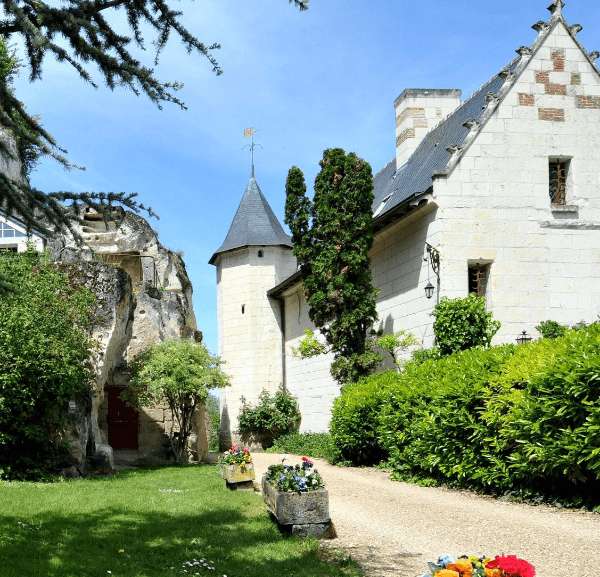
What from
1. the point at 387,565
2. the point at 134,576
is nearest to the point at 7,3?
the point at 134,576

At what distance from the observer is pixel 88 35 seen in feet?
15.5

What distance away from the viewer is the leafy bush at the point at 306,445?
1587cm

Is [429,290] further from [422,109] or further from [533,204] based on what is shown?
[422,109]

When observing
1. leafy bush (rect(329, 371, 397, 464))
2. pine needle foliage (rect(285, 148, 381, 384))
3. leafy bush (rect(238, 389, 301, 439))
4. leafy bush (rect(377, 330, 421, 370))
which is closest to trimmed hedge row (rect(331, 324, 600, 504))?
leafy bush (rect(329, 371, 397, 464))

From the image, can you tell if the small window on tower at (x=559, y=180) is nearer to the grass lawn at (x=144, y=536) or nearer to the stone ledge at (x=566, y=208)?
the stone ledge at (x=566, y=208)

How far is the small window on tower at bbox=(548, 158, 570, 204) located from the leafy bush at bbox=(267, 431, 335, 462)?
7.13m

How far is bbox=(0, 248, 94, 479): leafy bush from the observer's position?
11.3 metres

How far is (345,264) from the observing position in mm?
15117

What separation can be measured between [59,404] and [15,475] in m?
1.31

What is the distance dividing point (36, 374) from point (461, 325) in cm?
747

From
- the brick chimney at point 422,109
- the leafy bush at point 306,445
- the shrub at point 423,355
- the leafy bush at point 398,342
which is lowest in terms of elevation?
the leafy bush at point 306,445

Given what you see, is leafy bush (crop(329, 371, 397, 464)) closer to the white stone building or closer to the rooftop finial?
the white stone building

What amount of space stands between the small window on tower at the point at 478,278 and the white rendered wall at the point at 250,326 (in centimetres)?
1046

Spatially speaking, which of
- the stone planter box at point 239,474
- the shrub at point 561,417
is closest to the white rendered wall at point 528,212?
the stone planter box at point 239,474
